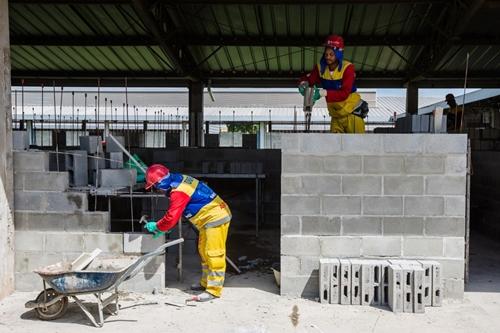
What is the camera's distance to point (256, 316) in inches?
217

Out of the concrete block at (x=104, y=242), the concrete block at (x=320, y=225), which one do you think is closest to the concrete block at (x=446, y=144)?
the concrete block at (x=320, y=225)

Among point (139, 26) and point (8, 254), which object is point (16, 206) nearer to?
point (8, 254)

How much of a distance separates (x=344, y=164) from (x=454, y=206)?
4.65ft

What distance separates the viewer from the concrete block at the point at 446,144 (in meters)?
5.92

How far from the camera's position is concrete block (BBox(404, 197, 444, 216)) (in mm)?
5988

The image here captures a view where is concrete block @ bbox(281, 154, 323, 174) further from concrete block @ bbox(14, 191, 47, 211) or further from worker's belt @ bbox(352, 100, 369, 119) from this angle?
→ concrete block @ bbox(14, 191, 47, 211)

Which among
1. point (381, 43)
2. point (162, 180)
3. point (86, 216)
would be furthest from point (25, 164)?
point (381, 43)

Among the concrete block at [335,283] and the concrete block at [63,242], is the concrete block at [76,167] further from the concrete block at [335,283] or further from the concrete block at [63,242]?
the concrete block at [335,283]

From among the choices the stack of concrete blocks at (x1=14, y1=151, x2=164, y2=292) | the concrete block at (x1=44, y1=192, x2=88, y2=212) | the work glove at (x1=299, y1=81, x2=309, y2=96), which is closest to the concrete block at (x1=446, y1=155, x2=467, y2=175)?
the work glove at (x1=299, y1=81, x2=309, y2=96)

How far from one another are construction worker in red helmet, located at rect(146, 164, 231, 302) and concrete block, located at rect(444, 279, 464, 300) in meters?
2.75

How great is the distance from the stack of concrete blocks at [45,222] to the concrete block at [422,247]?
10.1ft

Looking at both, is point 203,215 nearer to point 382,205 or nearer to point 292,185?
point 292,185

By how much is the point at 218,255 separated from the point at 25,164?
8.98 ft

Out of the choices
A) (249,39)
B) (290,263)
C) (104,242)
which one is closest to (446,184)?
(290,263)
